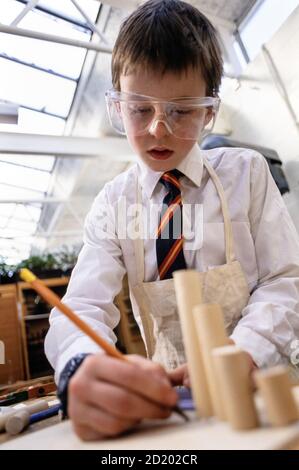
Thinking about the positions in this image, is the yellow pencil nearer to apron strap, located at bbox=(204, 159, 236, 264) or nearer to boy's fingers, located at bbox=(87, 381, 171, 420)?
boy's fingers, located at bbox=(87, 381, 171, 420)

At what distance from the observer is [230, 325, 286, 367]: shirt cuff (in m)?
0.64

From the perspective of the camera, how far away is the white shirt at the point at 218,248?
0.74 meters

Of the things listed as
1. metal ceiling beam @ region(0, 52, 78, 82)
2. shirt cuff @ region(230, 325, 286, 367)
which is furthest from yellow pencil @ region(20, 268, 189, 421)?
metal ceiling beam @ region(0, 52, 78, 82)

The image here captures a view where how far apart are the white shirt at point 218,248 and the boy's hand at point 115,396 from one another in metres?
0.26

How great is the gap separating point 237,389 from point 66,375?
251 mm

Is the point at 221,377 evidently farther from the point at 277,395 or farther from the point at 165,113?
the point at 165,113

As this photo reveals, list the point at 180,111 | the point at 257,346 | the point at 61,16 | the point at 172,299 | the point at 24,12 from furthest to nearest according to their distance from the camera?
the point at 61,16, the point at 24,12, the point at 172,299, the point at 180,111, the point at 257,346

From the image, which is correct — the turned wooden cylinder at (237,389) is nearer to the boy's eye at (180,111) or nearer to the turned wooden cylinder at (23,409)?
the boy's eye at (180,111)

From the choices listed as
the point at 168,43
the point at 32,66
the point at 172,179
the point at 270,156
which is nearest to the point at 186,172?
the point at 172,179

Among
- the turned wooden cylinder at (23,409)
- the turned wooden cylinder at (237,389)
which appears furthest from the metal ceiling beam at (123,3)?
the turned wooden cylinder at (237,389)

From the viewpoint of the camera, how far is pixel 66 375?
1.76 feet

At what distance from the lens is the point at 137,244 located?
95 centimetres
